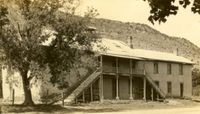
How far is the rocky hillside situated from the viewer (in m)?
117

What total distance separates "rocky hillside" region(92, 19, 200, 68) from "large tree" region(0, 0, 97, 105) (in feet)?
256

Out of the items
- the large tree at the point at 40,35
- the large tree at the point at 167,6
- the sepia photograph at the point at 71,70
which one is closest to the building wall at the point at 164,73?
the sepia photograph at the point at 71,70

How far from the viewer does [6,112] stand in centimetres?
3219

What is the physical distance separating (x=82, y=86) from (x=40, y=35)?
35.7 ft

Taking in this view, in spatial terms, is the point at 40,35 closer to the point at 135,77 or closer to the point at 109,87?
the point at 109,87

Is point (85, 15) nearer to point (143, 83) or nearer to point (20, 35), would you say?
point (20, 35)

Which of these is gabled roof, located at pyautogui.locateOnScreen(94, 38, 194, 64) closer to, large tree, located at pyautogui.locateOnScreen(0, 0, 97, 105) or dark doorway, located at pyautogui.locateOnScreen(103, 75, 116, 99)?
dark doorway, located at pyautogui.locateOnScreen(103, 75, 116, 99)

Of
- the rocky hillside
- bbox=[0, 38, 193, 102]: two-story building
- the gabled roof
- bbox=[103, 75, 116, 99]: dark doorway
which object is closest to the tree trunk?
bbox=[0, 38, 193, 102]: two-story building

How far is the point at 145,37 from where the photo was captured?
12481cm

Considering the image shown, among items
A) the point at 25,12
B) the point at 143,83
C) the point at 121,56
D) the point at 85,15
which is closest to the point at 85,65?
the point at 85,15

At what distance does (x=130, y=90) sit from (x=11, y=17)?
1835cm

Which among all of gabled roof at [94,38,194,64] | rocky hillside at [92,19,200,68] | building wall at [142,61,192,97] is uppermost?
rocky hillside at [92,19,200,68]

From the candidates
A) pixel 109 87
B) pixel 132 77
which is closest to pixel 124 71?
pixel 132 77

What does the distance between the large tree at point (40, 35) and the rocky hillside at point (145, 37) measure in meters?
78.0
